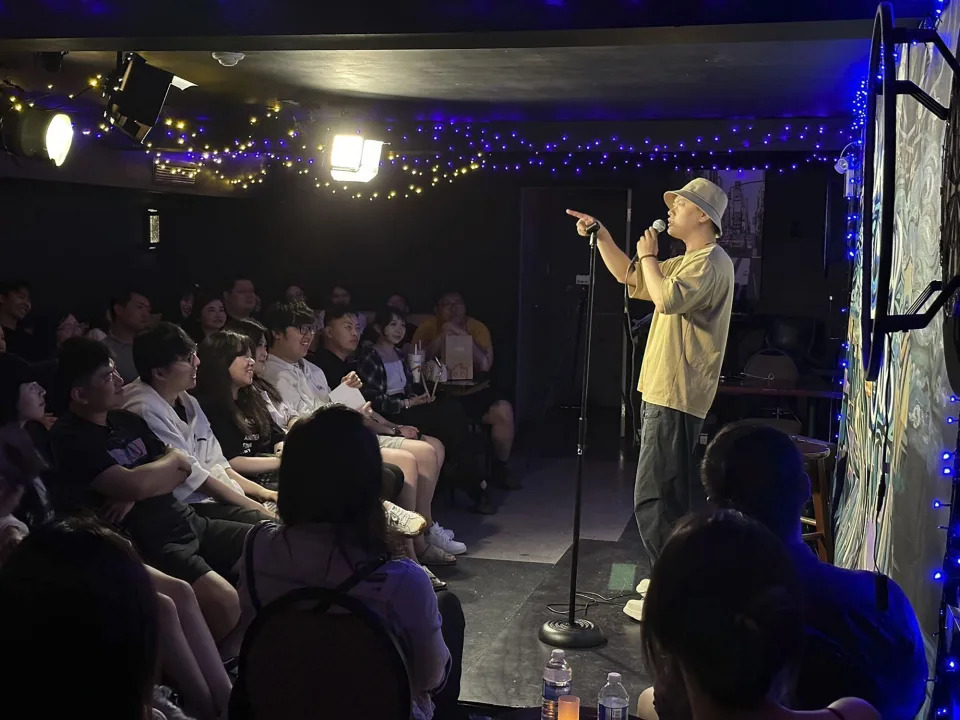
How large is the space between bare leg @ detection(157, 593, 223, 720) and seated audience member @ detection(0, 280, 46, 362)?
3.59 metres

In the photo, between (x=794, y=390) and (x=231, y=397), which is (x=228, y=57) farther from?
(x=794, y=390)

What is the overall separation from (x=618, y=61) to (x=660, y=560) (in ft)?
12.8

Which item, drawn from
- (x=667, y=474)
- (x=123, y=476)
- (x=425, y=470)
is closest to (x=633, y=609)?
(x=667, y=474)

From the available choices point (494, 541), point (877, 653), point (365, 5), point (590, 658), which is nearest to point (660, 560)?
point (877, 653)

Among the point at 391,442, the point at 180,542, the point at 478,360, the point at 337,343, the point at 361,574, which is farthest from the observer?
the point at 478,360

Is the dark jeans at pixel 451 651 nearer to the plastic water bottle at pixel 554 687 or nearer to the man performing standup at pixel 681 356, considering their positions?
the plastic water bottle at pixel 554 687

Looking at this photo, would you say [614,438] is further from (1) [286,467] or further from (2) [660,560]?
(2) [660,560]

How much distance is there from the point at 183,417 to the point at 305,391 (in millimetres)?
1109

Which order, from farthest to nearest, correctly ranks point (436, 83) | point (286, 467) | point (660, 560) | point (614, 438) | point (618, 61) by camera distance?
1. point (614, 438)
2. point (436, 83)
3. point (618, 61)
4. point (286, 467)
5. point (660, 560)

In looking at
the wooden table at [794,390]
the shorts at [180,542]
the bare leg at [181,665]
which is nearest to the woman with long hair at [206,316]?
the shorts at [180,542]

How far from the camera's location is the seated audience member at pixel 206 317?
6.23m

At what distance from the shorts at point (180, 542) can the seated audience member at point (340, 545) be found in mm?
1052

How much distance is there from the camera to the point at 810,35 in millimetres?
3045

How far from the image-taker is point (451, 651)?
2.56 metres
